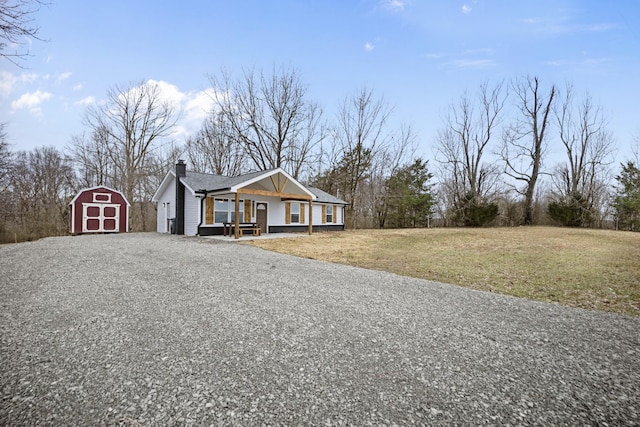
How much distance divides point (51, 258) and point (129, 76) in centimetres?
2043

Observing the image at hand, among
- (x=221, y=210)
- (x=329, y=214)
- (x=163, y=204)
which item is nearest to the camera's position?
(x=221, y=210)

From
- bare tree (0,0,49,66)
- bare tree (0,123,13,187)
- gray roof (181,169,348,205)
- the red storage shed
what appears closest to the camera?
bare tree (0,0,49,66)

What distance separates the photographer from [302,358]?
2590mm

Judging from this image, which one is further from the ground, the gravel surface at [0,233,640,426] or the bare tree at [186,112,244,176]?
the bare tree at [186,112,244,176]

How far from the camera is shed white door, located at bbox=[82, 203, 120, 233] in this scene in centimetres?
1598

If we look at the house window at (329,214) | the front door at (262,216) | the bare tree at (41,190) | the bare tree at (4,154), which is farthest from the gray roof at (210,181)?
the bare tree at (41,190)

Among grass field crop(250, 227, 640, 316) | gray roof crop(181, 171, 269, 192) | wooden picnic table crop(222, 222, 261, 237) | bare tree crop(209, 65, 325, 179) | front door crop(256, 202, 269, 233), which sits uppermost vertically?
bare tree crop(209, 65, 325, 179)

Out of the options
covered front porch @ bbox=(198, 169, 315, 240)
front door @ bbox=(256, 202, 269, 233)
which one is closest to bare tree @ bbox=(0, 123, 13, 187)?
covered front porch @ bbox=(198, 169, 315, 240)

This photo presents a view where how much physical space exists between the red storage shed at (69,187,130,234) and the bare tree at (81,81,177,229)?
193 inches

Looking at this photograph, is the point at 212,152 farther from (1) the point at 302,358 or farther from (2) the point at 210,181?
(1) the point at 302,358

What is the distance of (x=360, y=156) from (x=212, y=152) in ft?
43.2

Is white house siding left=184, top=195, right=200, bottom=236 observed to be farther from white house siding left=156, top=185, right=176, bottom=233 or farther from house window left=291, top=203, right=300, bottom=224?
house window left=291, top=203, right=300, bottom=224

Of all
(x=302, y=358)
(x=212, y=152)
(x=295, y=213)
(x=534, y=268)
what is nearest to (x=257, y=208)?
(x=295, y=213)

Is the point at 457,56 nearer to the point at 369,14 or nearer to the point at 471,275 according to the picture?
the point at 369,14
